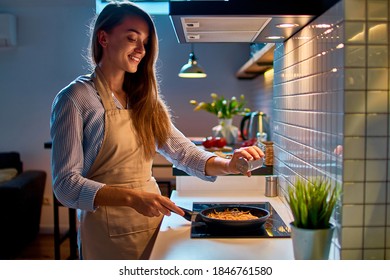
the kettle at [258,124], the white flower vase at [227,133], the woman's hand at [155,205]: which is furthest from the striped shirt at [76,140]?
the white flower vase at [227,133]

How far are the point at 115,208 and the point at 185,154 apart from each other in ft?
0.91

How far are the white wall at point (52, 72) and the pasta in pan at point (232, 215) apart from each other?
2571 mm

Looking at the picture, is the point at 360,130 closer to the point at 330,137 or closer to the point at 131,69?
the point at 330,137

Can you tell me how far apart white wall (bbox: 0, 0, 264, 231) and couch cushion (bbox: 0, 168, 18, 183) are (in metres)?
0.26

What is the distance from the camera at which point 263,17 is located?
1.11m

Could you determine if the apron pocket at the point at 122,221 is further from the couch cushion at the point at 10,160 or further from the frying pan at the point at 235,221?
the couch cushion at the point at 10,160

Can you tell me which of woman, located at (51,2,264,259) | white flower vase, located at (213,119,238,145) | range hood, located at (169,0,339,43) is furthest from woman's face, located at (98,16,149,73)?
white flower vase, located at (213,119,238,145)

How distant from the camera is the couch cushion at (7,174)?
3254mm

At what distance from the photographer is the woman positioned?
1090 millimetres

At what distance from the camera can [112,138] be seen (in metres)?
1.18

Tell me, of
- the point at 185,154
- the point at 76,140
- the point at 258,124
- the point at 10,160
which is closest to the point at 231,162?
the point at 185,154
